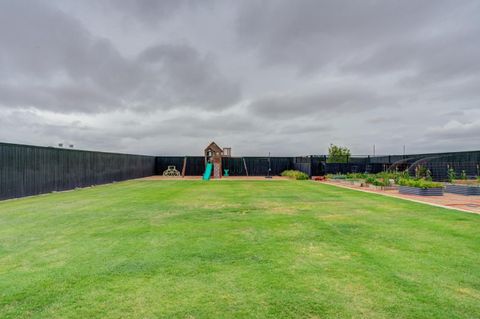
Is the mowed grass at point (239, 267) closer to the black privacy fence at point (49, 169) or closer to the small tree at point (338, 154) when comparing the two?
the black privacy fence at point (49, 169)

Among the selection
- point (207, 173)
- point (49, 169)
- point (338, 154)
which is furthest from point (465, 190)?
point (49, 169)

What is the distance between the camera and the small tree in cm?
2491

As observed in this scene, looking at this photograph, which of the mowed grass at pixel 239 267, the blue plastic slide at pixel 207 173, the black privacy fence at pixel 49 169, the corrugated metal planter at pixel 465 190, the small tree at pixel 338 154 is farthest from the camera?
the small tree at pixel 338 154

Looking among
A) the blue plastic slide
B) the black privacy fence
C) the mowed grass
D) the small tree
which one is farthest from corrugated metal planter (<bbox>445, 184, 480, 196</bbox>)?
the black privacy fence

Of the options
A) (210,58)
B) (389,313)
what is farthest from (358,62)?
(389,313)

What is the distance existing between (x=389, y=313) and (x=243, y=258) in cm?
166

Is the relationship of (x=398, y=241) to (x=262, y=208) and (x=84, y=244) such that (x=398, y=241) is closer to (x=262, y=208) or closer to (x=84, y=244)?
(x=262, y=208)

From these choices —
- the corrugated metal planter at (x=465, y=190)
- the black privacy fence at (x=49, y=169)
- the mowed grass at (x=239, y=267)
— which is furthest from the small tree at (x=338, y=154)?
the mowed grass at (x=239, y=267)

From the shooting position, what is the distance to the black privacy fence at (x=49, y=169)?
9.08 meters

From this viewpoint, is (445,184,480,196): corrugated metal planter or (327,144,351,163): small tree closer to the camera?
(445,184,480,196): corrugated metal planter

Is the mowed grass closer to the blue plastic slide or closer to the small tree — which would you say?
the blue plastic slide

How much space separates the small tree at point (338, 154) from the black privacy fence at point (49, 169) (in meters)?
19.3

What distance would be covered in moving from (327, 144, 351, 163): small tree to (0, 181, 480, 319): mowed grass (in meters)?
20.1

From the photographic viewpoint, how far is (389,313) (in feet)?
6.71
